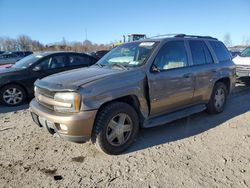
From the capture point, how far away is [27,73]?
6949 millimetres

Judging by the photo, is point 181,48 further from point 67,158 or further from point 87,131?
point 67,158

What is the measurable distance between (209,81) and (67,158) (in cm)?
341

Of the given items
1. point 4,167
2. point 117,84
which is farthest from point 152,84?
point 4,167

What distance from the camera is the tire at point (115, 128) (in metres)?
3.53

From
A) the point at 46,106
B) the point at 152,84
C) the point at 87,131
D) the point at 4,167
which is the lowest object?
the point at 4,167

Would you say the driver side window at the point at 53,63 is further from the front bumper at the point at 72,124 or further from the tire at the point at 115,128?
the tire at the point at 115,128

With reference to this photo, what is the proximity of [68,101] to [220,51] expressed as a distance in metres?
4.13

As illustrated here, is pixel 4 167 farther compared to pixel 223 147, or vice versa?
pixel 223 147

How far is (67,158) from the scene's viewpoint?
12.2 ft

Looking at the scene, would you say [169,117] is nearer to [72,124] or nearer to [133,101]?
[133,101]

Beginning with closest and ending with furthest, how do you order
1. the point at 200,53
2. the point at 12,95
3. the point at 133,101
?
the point at 133,101
the point at 200,53
the point at 12,95

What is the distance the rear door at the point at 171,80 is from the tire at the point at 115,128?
0.52 metres

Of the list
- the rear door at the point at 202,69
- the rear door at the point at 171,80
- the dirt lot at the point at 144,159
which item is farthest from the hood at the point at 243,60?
the rear door at the point at 171,80

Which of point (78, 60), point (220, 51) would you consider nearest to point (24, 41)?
point (78, 60)
